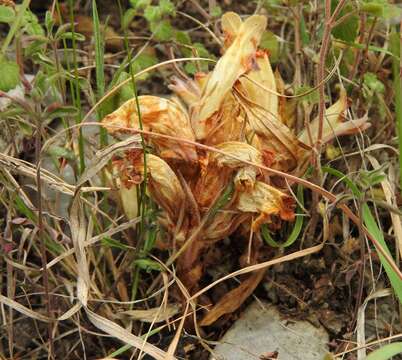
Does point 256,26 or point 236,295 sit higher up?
point 256,26

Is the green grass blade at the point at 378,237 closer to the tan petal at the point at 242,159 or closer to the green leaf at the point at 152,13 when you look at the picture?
the tan petal at the point at 242,159

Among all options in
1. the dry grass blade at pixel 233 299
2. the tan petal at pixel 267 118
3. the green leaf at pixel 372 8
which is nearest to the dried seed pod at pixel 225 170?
the tan petal at pixel 267 118

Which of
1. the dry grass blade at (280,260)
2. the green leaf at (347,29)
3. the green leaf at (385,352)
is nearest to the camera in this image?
the green leaf at (385,352)

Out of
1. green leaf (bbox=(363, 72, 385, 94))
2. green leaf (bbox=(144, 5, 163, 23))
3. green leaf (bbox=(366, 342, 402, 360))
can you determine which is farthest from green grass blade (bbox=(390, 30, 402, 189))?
green leaf (bbox=(144, 5, 163, 23))

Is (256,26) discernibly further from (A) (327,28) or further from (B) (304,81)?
(B) (304,81)

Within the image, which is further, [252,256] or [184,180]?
[252,256]

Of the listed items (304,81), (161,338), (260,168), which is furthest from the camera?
(304,81)

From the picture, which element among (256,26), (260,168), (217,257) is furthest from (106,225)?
(256,26)

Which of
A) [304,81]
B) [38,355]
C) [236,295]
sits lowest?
[38,355]
